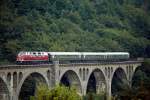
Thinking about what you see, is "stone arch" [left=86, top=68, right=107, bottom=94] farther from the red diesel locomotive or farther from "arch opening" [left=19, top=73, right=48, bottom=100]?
the red diesel locomotive

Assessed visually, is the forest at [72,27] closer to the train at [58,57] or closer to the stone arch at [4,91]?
the train at [58,57]

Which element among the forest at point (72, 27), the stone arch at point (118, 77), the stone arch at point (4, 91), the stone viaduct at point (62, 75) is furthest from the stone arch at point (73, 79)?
the stone arch at point (4, 91)

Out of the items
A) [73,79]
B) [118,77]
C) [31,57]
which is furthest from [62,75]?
[118,77]

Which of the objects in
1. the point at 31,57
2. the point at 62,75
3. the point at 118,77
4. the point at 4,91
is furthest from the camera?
the point at 118,77

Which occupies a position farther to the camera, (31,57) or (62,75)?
(62,75)

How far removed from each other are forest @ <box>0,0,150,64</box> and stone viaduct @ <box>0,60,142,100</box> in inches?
283

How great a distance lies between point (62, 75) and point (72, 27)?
3152cm

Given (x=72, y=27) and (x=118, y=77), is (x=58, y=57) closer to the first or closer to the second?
(x=118, y=77)

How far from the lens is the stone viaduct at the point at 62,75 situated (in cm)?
4931

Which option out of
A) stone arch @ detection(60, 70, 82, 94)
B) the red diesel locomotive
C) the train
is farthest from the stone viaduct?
the red diesel locomotive

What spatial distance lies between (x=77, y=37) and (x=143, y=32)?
87.4 ft

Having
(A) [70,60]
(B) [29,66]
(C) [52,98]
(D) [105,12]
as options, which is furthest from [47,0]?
(C) [52,98]

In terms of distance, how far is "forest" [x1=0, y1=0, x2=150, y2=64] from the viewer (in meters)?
74.2

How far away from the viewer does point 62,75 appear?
195 feet
